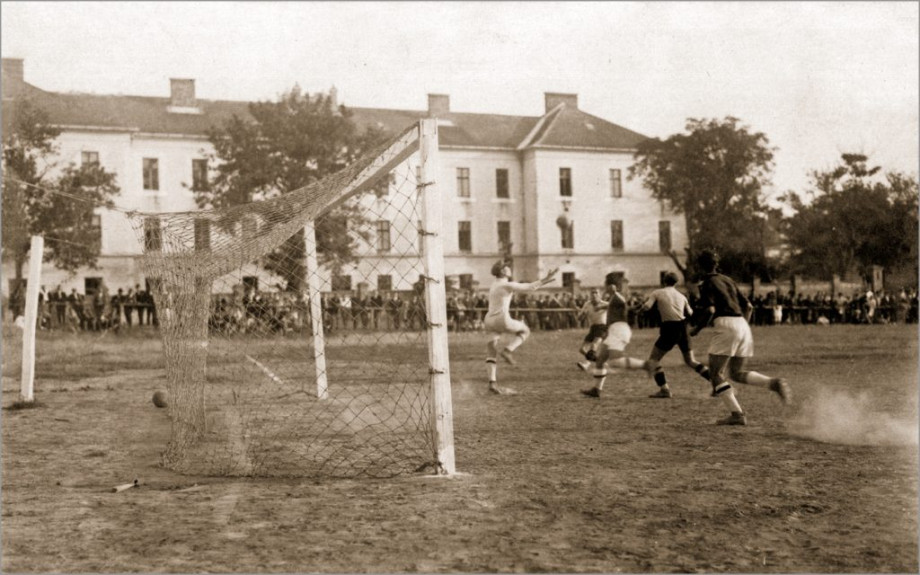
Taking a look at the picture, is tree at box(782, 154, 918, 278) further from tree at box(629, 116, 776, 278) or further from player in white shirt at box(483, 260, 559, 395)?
player in white shirt at box(483, 260, 559, 395)

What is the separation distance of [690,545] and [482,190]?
Answer: 2205 inches

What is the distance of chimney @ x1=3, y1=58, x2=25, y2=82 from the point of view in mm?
42688

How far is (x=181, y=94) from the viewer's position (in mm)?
55375

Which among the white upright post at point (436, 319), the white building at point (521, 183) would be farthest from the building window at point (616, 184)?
the white upright post at point (436, 319)

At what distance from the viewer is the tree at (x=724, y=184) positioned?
5272 centimetres

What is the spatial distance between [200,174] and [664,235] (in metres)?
32.1

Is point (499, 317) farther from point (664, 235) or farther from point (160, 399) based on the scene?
point (664, 235)

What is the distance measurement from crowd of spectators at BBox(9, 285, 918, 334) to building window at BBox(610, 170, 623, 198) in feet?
72.2

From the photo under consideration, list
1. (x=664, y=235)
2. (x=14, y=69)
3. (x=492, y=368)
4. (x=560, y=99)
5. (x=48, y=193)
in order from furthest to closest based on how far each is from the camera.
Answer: (x=560, y=99)
(x=664, y=235)
(x=14, y=69)
(x=48, y=193)
(x=492, y=368)

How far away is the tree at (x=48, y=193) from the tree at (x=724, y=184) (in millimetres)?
32462

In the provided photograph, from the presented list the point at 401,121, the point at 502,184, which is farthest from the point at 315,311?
the point at 502,184

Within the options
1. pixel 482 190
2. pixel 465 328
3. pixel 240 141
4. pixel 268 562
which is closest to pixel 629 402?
pixel 268 562

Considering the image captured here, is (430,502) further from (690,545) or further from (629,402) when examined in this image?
(629,402)

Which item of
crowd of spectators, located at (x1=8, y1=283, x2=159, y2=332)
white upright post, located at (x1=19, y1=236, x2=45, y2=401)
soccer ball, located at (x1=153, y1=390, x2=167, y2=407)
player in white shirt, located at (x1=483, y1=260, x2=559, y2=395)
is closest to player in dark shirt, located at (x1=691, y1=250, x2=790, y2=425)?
player in white shirt, located at (x1=483, y1=260, x2=559, y2=395)
